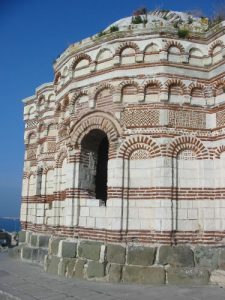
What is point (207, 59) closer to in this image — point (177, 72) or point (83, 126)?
point (177, 72)

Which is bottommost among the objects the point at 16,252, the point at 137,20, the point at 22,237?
the point at 16,252

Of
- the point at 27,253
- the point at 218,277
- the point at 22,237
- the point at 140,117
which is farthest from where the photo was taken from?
the point at 22,237

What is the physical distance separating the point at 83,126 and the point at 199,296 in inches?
206

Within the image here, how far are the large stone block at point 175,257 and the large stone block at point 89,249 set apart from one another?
155 cm

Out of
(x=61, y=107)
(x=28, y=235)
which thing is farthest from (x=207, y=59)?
(x=28, y=235)

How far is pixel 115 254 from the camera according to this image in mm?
8828

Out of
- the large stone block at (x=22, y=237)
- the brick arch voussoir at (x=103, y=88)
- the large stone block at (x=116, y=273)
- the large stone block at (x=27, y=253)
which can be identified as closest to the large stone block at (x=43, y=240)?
the large stone block at (x=27, y=253)

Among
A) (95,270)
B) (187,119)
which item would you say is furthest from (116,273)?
(187,119)

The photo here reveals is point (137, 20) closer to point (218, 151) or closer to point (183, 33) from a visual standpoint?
point (183, 33)

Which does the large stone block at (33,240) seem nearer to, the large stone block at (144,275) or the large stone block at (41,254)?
the large stone block at (41,254)

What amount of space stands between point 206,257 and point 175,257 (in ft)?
2.49

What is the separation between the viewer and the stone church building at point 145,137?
9000mm

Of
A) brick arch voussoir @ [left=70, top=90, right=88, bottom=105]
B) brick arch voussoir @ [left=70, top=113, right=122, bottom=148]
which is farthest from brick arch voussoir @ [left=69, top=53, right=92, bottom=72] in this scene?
brick arch voussoir @ [left=70, top=113, right=122, bottom=148]

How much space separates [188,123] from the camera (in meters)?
9.48
